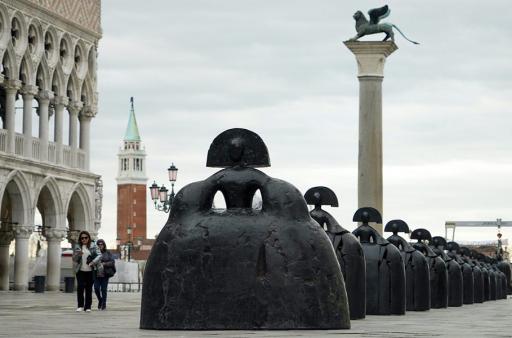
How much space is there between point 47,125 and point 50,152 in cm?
98

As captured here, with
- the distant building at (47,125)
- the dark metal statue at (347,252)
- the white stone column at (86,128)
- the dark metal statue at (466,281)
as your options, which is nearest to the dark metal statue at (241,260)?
the dark metal statue at (347,252)

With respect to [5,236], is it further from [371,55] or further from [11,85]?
[371,55]

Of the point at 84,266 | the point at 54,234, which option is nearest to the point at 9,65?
the point at 54,234

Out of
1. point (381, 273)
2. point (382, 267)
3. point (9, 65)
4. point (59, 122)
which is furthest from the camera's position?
point (59, 122)

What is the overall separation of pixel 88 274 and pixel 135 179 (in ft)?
561

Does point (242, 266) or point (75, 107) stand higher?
point (75, 107)

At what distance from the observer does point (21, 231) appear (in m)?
47.6

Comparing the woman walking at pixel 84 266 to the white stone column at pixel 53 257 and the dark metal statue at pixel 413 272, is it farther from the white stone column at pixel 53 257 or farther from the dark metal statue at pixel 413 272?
the white stone column at pixel 53 257

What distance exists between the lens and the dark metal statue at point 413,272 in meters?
24.3

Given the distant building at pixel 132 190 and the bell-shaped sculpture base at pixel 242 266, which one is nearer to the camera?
the bell-shaped sculpture base at pixel 242 266

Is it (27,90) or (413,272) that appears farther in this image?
(27,90)

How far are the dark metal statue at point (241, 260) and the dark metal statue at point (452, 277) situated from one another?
1861 cm

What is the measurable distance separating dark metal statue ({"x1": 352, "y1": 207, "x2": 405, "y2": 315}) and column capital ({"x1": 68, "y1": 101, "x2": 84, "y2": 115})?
31811mm

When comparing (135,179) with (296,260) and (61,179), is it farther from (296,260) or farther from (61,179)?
(296,260)
